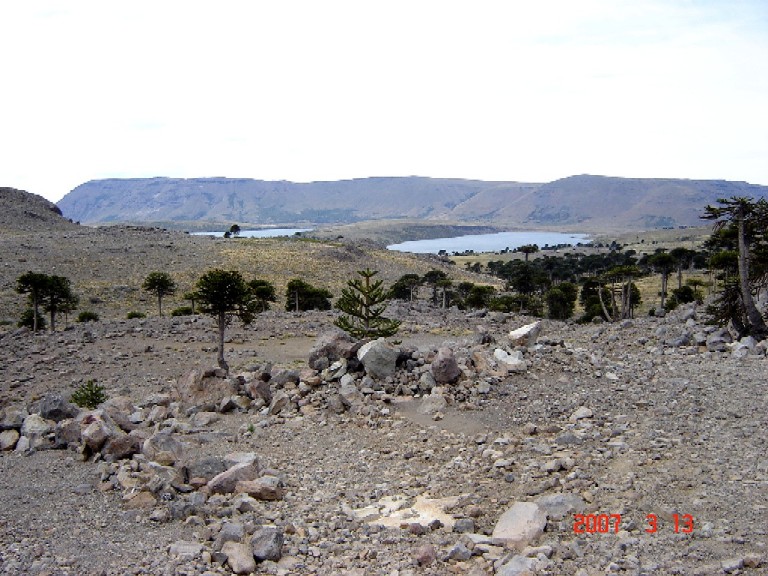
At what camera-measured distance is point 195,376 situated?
1650cm

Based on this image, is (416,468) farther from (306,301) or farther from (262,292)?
(306,301)

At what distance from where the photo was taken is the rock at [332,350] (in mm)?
16797

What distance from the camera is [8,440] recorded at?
13.2 m

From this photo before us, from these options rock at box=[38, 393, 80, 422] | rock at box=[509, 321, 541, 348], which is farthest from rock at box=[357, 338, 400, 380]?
rock at box=[38, 393, 80, 422]

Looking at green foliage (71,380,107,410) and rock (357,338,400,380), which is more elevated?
rock (357,338,400,380)

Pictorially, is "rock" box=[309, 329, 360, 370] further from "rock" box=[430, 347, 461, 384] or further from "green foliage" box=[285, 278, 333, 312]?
"green foliage" box=[285, 278, 333, 312]

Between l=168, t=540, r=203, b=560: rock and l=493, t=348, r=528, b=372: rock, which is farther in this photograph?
l=493, t=348, r=528, b=372: rock

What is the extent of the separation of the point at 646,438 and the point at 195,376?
11.4 meters

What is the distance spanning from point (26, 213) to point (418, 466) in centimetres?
10257

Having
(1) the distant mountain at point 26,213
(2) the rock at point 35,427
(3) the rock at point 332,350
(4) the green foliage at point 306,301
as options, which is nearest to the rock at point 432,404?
(3) the rock at point 332,350

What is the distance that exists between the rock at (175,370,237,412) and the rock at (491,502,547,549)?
30.9 feet

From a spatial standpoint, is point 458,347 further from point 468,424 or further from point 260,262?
point 260,262

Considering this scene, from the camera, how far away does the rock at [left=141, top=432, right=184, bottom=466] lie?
36.5 ft
